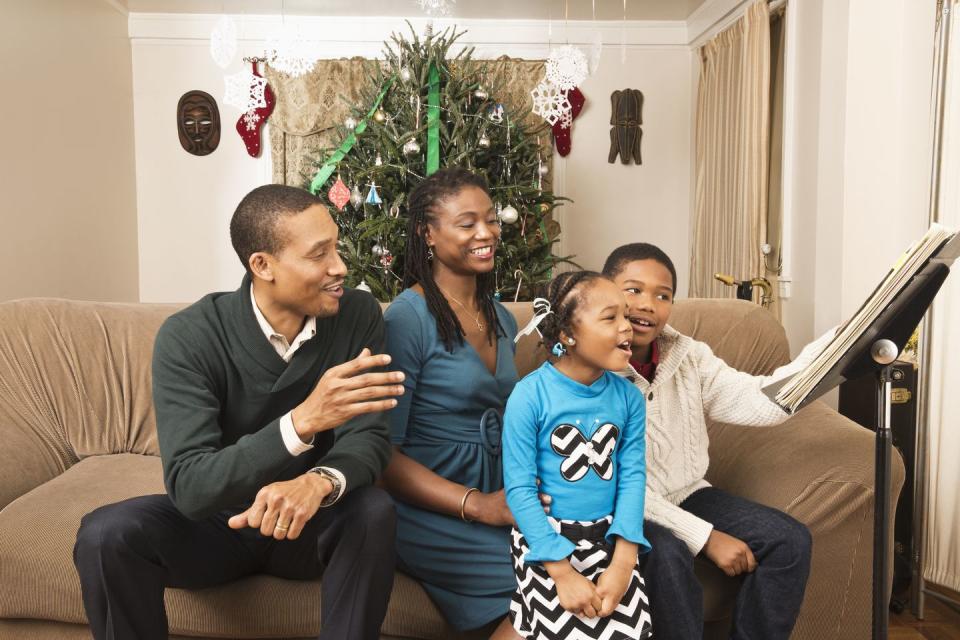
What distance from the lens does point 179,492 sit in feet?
5.32

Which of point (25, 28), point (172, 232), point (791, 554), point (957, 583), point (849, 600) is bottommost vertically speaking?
point (957, 583)

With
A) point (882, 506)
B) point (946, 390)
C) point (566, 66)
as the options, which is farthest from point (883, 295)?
point (566, 66)

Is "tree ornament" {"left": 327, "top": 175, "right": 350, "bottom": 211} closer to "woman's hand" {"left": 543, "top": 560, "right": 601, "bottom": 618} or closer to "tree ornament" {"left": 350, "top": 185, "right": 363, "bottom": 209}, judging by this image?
"tree ornament" {"left": 350, "top": 185, "right": 363, "bottom": 209}

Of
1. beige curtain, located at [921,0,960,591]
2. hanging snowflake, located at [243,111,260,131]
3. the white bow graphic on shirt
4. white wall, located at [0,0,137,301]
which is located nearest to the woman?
the white bow graphic on shirt

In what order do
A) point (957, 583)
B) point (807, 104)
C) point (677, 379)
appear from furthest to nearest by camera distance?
point (807, 104) → point (957, 583) → point (677, 379)

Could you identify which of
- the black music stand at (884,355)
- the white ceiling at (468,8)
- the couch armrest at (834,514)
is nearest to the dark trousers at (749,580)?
the couch armrest at (834,514)

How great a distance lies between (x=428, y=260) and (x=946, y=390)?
1.89 m

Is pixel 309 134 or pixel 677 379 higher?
pixel 309 134

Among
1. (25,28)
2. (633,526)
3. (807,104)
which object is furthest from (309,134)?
(633,526)

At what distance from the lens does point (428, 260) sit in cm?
217

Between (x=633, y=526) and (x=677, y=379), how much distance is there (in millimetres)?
487

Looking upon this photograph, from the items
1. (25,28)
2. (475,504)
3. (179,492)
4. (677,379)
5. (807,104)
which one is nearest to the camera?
(179,492)

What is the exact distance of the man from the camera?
5.28 ft

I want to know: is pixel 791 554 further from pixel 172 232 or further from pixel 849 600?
pixel 172 232
